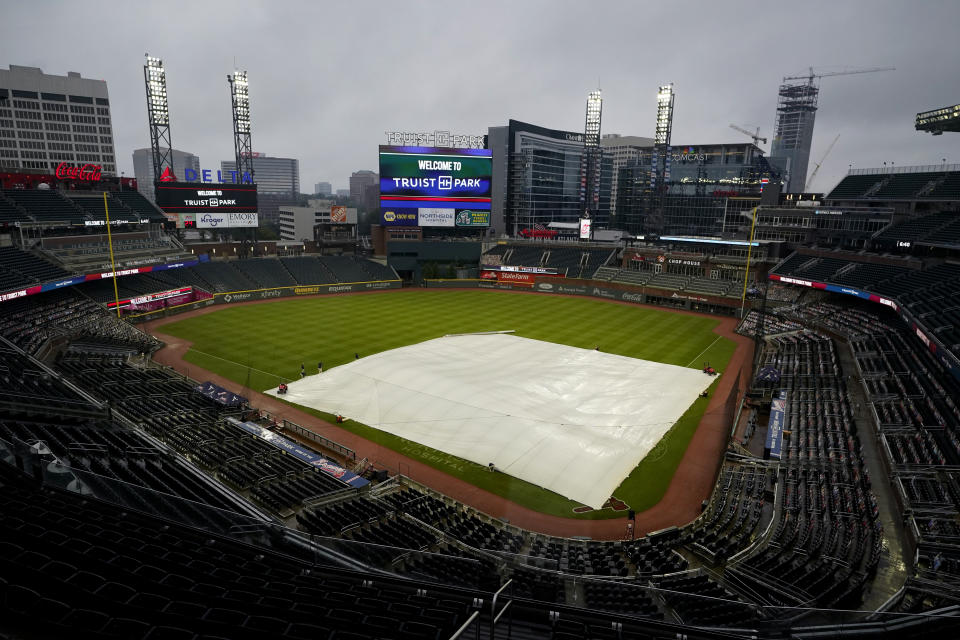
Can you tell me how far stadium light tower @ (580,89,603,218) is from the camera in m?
101

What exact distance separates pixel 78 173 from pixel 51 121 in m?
80.5

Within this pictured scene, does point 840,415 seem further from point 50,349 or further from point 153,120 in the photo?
point 153,120

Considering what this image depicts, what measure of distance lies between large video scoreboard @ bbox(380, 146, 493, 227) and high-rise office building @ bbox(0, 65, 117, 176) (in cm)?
7706

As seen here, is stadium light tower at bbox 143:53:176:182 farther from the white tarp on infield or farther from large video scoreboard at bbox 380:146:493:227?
the white tarp on infield

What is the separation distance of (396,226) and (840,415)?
6544 centimetres

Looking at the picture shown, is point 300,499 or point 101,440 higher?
point 101,440

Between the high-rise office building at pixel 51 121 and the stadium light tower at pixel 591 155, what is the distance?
102 meters

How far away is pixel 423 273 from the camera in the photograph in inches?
3211

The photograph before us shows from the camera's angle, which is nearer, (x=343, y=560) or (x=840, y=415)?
(x=343, y=560)

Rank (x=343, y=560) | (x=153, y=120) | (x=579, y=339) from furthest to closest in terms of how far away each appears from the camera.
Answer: (x=153, y=120) → (x=579, y=339) → (x=343, y=560)

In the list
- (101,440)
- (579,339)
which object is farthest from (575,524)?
(579,339)

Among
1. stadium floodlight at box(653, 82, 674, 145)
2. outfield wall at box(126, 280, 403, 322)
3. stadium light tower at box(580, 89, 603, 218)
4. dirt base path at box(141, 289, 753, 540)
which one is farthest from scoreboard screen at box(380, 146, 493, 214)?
dirt base path at box(141, 289, 753, 540)

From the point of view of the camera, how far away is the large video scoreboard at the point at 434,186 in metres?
77.2

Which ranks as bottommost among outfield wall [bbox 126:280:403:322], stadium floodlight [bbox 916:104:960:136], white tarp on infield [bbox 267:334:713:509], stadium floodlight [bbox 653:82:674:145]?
white tarp on infield [bbox 267:334:713:509]
